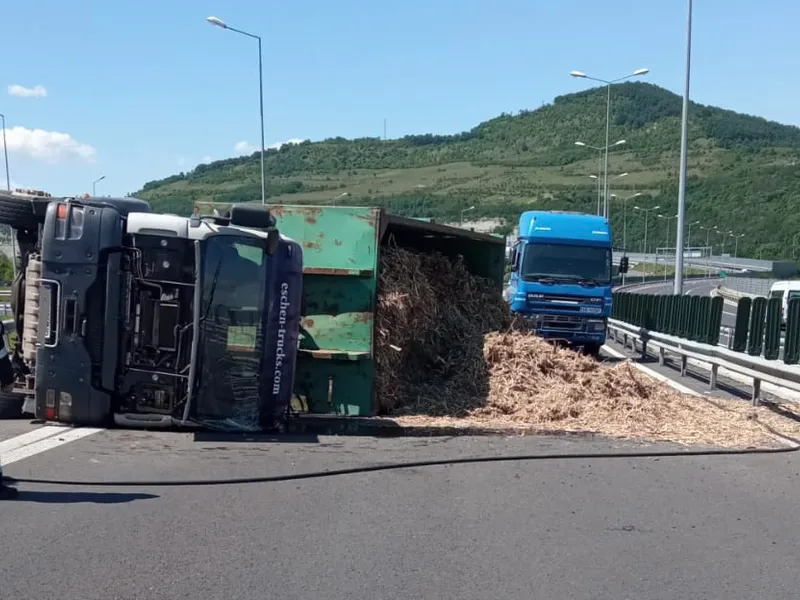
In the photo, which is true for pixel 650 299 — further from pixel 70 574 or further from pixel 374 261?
pixel 70 574

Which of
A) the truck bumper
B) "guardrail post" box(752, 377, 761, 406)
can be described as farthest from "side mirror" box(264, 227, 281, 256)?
the truck bumper

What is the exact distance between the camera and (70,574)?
18.2 feet

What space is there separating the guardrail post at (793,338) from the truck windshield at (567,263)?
6502 mm

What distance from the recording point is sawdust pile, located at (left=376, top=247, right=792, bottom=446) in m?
11.5

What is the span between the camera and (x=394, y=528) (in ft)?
22.1

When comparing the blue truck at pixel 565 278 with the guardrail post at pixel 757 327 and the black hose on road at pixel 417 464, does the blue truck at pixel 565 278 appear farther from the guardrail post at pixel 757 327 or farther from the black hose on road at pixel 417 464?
the black hose on road at pixel 417 464

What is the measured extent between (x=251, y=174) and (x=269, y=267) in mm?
78244

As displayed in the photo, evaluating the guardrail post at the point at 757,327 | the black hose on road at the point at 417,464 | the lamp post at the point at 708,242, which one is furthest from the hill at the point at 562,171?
the black hose on road at the point at 417,464

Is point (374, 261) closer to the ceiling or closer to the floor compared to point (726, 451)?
closer to the ceiling

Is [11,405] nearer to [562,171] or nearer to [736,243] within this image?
[736,243]

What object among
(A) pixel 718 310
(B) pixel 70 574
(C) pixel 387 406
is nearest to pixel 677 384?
(A) pixel 718 310

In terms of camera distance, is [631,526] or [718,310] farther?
[718,310]

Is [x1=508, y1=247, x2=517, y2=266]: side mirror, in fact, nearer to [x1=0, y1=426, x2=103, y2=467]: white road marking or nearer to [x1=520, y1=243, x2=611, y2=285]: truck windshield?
[x1=520, y1=243, x2=611, y2=285]: truck windshield

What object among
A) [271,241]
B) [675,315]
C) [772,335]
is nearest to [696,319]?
[675,315]
